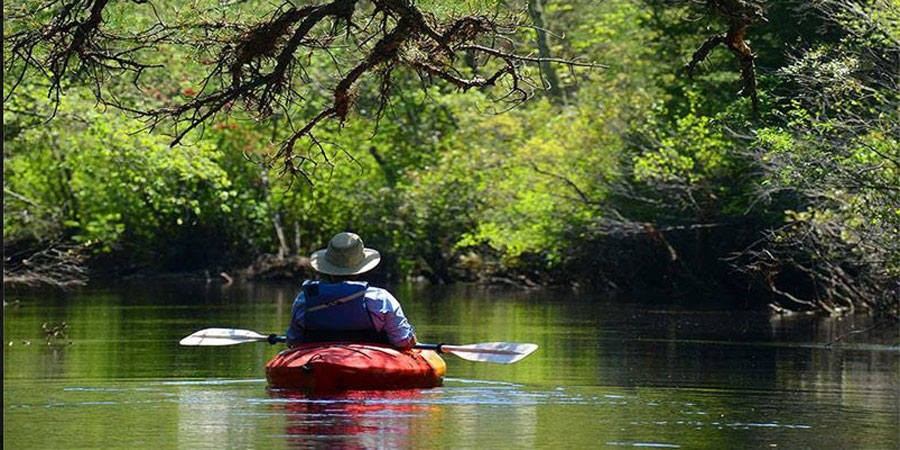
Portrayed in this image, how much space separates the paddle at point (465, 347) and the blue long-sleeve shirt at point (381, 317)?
18.2 inches

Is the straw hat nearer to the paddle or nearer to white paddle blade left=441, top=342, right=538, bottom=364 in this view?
the paddle

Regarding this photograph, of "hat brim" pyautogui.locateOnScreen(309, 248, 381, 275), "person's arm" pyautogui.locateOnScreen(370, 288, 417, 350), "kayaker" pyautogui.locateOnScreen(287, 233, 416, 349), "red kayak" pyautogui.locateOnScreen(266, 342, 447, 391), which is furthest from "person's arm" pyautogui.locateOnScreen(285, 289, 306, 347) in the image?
"person's arm" pyautogui.locateOnScreen(370, 288, 417, 350)

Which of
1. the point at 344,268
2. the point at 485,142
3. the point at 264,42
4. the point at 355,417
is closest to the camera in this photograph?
the point at 355,417

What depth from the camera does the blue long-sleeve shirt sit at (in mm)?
14906

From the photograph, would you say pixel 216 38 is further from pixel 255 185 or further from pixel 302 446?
pixel 255 185

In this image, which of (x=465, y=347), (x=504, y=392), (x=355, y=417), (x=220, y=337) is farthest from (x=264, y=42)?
(x=220, y=337)

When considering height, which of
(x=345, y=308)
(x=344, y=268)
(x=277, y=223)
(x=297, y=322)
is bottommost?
(x=297, y=322)

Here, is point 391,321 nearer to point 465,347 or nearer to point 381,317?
point 381,317

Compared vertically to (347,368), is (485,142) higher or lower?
higher

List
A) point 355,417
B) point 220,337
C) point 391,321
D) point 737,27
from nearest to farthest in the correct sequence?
point 737,27 < point 355,417 < point 391,321 < point 220,337

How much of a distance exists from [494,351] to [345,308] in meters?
2.09

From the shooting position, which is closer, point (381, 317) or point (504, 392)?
point (381, 317)

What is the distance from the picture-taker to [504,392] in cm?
1509

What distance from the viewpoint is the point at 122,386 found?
50.6 feet
